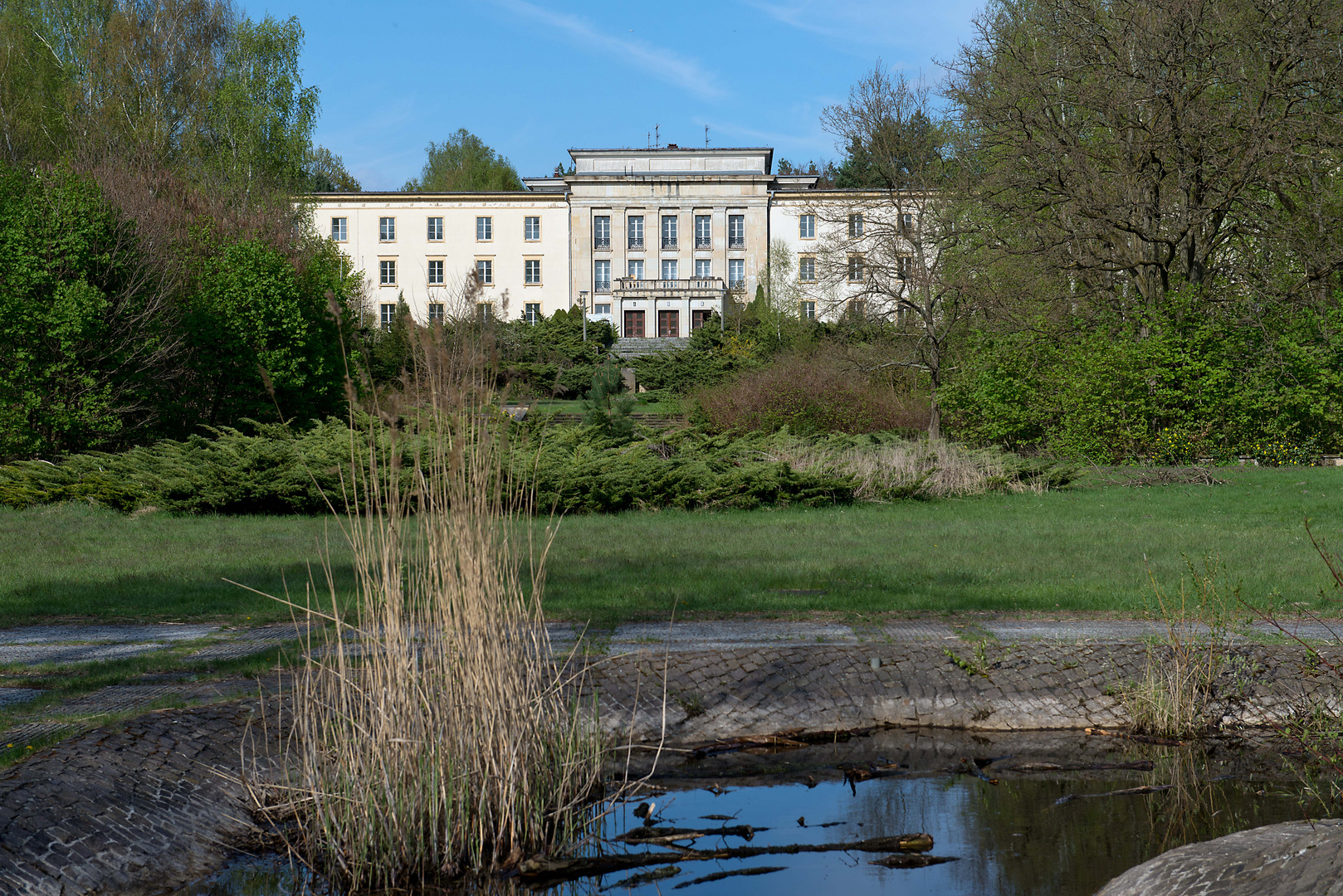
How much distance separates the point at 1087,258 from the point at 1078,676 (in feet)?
54.1

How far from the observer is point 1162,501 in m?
13.4

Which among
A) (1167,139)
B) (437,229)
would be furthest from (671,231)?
(1167,139)

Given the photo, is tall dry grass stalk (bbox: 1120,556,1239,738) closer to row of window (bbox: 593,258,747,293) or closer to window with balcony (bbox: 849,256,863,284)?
window with balcony (bbox: 849,256,863,284)

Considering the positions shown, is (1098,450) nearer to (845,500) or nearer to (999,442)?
(999,442)

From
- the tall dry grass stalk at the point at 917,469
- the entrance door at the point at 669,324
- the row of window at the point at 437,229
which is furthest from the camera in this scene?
the row of window at the point at 437,229

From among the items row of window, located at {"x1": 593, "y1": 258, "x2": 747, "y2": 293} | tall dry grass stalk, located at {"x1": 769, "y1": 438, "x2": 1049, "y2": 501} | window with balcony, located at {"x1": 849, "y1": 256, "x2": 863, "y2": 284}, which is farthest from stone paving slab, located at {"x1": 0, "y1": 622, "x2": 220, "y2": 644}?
row of window, located at {"x1": 593, "y1": 258, "x2": 747, "y2": 293}

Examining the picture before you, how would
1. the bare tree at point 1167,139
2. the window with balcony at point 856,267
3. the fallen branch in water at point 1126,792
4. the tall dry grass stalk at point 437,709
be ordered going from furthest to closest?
the window with balcony at point 856,267 < the bare tree at point 1167,139 < the fallen branch in water at point 1126,792 < the tall dry grass stalk at point 437,709

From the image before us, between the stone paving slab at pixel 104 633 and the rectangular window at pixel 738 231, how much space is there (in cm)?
5991

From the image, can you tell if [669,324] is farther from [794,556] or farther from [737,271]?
[794,556]

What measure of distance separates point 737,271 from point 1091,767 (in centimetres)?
6163

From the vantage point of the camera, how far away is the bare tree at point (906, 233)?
2441cm

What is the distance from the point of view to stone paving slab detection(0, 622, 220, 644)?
21.1 feet

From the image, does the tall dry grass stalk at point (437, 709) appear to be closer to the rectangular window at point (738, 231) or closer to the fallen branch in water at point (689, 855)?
the fallen branch in water at point (689, 855)

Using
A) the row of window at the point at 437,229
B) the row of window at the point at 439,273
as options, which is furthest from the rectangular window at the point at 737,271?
the row of window at the point at 437,229
